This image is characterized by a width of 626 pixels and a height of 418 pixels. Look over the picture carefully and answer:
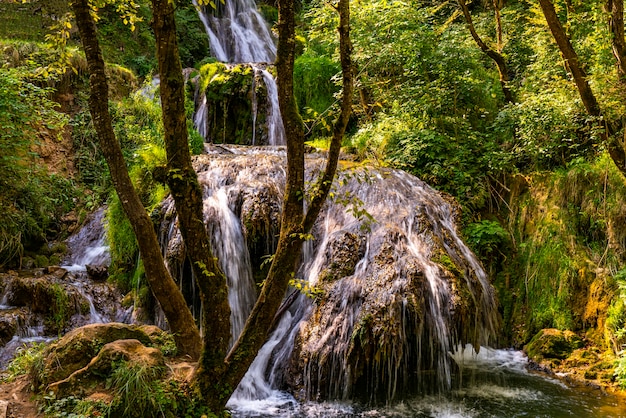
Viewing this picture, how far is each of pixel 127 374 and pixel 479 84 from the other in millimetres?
8137

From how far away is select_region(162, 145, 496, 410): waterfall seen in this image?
195 inches

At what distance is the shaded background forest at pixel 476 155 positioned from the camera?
6652 millimetres

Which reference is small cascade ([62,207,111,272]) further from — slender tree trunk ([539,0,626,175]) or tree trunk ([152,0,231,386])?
slender tree trunk ([539,0,626,175])

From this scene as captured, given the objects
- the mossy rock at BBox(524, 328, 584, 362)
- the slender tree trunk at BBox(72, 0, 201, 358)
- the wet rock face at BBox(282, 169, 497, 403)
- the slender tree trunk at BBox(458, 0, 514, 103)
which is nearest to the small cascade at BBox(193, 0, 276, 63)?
the slender tree trunk at BBox(458, 0, 514, 103)

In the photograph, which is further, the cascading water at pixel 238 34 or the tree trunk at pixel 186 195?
the cascading water at pixel 238 34

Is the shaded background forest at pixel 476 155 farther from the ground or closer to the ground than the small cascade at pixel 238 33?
closer to the ground

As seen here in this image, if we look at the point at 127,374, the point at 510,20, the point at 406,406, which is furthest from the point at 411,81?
the point at 127,374

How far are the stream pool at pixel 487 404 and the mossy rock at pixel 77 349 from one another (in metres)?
1.60

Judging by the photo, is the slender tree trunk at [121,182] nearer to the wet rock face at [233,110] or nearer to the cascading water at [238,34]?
the wet rock face at [233,110]

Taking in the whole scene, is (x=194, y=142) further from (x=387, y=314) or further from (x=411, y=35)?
(x=387, y=314)

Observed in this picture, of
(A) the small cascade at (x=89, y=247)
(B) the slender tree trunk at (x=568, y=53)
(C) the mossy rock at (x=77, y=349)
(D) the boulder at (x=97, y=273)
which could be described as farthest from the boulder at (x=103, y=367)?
(B) the slender tree trunk at (x=568, y=53)

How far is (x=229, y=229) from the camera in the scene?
6512 mm

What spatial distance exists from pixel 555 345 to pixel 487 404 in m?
1.92

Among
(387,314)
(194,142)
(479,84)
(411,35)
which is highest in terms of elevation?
(411,35)
